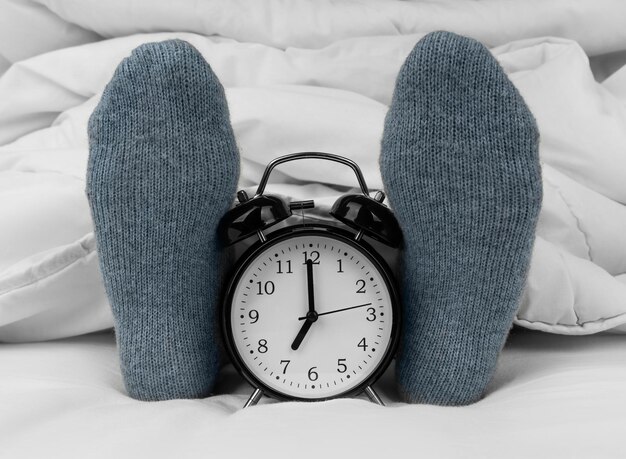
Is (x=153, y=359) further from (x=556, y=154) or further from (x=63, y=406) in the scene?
(x=556, y=154)

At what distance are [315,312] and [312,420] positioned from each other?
15 cm

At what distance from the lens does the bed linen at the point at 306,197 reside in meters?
0.59

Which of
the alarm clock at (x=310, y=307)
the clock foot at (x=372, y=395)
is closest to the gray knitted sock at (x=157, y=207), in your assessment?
the alarm clock at (x=310, y=307)

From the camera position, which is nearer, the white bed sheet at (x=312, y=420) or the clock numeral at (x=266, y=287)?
the white bed sheet at (x=312, y=420)

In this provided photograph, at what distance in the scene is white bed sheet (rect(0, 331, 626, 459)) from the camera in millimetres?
552

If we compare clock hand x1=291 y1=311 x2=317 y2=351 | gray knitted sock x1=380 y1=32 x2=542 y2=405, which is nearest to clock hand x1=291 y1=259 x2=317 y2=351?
clock hand x1=291 y1=311 x2=317 y2=351

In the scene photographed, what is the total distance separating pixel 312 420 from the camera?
23.9 inches

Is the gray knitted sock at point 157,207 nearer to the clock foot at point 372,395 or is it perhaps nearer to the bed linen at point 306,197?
the bed linen at point 306,197

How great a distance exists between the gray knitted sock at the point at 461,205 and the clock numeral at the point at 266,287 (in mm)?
138

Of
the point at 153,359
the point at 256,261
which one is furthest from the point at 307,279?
the point at 153,359

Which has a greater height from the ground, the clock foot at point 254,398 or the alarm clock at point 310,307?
the alarm clock at point 310,307

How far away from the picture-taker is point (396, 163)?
771 millimetres

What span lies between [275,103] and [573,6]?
60 cm

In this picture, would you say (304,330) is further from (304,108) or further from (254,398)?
(304,108)
